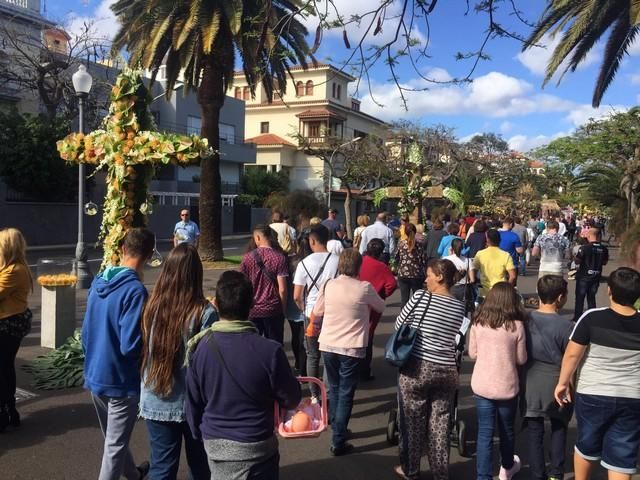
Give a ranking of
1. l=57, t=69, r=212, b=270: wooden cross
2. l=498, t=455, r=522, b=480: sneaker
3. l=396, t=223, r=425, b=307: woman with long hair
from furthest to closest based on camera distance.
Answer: l=396, t=223, r=425, b=307: woman with long hair → l=57, t=69, r=212, b=270: wooden cross → l=498, t=455, r=522, b=480: sneaker

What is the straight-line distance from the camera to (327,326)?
4398mm

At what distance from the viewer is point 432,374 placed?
378cm

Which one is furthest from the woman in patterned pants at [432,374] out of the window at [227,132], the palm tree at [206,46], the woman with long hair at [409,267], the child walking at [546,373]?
the window at [227,132]

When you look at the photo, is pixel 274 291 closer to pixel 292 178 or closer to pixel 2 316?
pixel 2 316

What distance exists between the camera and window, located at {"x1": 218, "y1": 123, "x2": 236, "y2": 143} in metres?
41.0

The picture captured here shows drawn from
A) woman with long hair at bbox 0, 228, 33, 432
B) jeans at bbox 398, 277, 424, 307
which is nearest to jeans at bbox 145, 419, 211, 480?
woman with long hair at bbox 0, 228, 33, 432

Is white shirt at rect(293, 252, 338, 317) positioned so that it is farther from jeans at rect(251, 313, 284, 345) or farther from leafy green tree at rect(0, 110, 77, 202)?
leafy green tree at rect(0, 110, 77, 202)

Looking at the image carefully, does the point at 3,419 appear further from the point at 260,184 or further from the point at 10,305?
the point at 260,184

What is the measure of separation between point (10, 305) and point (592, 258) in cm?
829

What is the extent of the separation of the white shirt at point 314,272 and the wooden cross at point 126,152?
4.96 ft

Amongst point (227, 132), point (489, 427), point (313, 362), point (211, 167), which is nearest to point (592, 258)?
point (313, 362)

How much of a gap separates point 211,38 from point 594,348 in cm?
1235

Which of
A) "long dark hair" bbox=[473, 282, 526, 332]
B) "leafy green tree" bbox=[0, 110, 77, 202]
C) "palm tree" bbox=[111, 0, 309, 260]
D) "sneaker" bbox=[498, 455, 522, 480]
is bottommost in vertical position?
"sneaker" bbox=[498, 455, 522, 480]

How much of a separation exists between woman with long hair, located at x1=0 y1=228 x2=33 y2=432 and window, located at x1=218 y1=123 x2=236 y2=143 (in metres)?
36.9
